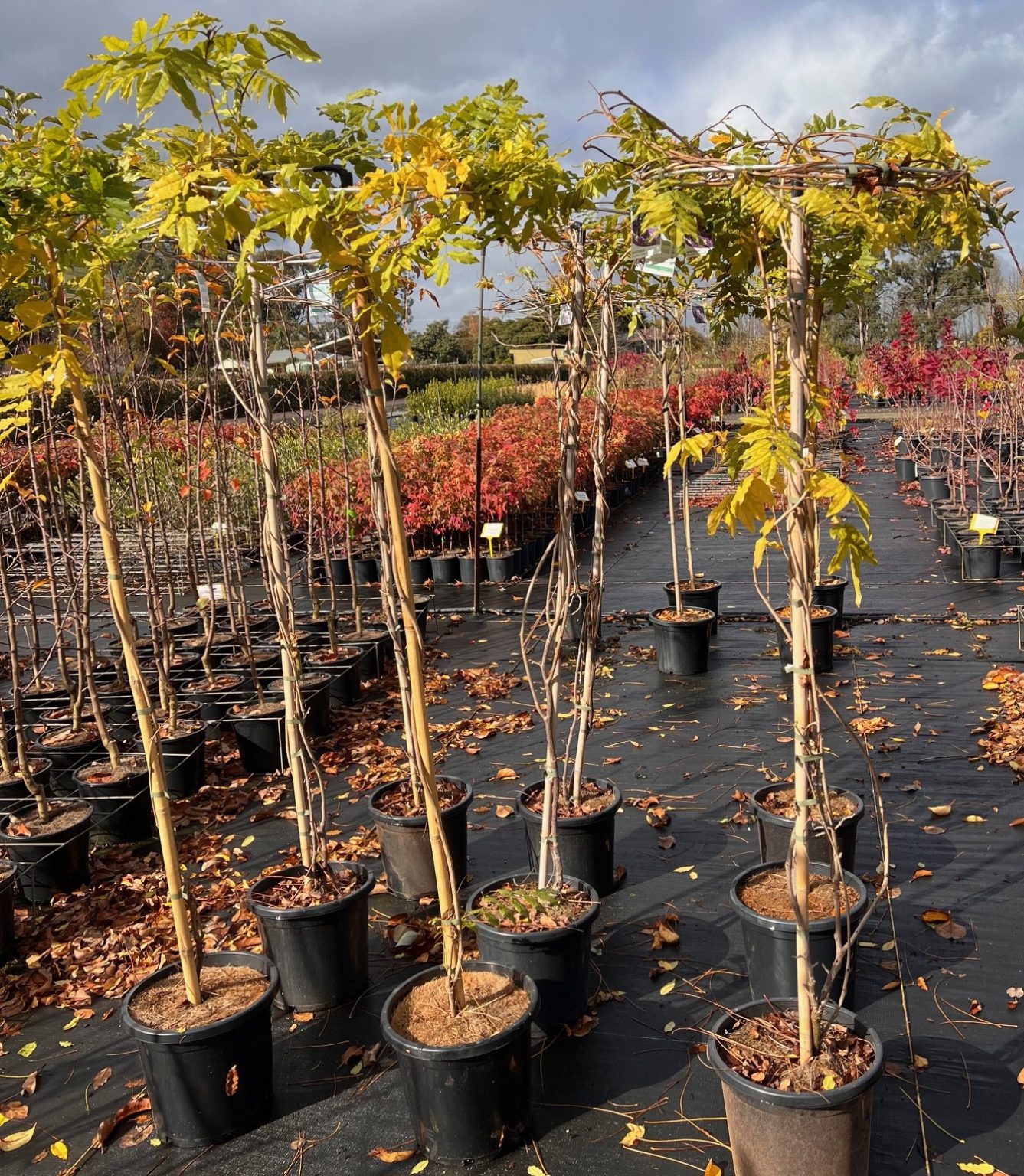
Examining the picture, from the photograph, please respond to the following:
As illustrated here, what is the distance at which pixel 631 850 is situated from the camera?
3.93 metres

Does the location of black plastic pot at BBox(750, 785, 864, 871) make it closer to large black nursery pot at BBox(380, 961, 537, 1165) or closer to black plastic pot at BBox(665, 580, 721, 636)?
large black nursery pot at BBox(380, 961, 537, 1165)

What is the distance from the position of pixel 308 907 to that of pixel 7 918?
1.26 m

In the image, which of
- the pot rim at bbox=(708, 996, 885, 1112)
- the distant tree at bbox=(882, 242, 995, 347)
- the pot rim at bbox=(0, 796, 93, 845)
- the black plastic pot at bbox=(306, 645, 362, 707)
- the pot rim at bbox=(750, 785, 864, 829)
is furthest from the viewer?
the distant tree at bbox=(882, 242, 995, 347)

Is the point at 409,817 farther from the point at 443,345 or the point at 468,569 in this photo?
the point at 443,345

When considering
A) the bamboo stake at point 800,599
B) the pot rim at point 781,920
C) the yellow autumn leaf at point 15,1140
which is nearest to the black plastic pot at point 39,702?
the yellow autumn leaf at point 15,1140

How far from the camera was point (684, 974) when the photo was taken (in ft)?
10.0

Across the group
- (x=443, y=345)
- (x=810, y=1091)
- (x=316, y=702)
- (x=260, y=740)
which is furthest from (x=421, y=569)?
(x=443, y=345)

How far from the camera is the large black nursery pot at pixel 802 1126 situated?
6.56 feet

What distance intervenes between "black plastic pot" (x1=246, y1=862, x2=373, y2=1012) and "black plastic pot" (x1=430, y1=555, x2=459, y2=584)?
267 inches

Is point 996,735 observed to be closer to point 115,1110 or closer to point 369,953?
point 369,953

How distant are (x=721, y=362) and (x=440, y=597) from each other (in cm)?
1978

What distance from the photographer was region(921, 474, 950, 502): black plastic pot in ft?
40.2

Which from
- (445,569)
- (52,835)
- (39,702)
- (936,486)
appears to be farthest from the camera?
(936,486)

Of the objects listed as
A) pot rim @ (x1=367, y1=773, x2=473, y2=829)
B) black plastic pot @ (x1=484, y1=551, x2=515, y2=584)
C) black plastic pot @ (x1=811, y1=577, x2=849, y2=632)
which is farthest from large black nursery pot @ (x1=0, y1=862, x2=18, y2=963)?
black plastic pot @ (x1=484, y1=551, x2=515, y2=584)
